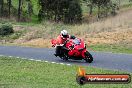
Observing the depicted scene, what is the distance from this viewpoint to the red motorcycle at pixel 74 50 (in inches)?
A: 763

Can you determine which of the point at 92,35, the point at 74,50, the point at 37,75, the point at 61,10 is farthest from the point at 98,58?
the point at 61,10

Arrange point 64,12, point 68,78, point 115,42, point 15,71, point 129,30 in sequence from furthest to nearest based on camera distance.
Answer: point 64,12, point 129,30, point 115,42, point 15,71, point 68,78

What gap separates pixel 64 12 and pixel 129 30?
156ft

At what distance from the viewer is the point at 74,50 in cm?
1961

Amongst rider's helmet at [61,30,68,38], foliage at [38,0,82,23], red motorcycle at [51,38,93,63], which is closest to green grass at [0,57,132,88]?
red motorcycle at [51,38,93,63]

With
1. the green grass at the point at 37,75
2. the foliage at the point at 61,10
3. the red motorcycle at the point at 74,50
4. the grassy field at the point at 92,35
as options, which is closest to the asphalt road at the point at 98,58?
the red motorcycle at the point at 74,50

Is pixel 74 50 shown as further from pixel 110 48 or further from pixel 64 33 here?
pixel 110 48

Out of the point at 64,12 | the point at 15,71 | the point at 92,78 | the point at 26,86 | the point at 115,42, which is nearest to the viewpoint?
the point at 92,78

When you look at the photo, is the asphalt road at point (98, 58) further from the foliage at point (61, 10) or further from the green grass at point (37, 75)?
the foliage at point (61, 10)

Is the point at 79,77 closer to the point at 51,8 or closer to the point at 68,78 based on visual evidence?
the point at 68,78

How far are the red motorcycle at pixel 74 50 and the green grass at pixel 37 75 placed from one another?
191 cm

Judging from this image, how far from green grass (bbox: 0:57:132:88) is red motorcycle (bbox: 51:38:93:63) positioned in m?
1.91

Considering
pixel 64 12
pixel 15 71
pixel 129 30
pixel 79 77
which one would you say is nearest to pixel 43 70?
pixel 15 71

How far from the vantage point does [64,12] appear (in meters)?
78.3
